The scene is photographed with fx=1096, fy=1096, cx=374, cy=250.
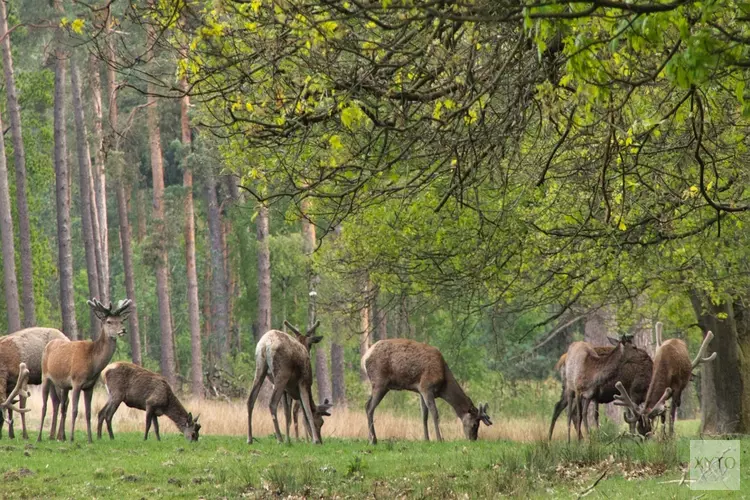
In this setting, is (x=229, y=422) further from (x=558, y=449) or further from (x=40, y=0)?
(x=40, y=0)

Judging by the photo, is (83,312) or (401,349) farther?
(83,312)

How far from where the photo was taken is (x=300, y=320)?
39500mm

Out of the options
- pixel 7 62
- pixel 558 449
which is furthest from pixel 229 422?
pixel 7 62

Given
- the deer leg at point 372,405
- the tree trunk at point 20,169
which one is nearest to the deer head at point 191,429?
the deer leg at point 372,405

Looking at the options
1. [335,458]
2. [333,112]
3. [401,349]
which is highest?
[333,112]

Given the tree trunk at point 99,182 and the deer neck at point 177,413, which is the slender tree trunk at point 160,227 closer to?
the tree trunk at point 99,182

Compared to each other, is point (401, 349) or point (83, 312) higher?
point (83, 312)

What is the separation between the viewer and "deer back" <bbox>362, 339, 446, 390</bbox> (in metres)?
21.0

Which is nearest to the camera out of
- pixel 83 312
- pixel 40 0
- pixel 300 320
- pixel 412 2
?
pixel 412 2

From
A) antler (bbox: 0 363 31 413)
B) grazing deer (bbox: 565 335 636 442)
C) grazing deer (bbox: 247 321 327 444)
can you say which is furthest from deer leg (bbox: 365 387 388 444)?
antler (bbox: 0 363 31 413)

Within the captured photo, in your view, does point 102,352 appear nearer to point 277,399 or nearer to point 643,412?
point 277,399

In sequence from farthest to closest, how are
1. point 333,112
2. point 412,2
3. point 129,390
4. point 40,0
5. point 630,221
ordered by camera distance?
point 40,0
point 129,390
point 630,221
point 333,112
point 412,2

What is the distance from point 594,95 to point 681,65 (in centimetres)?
193
